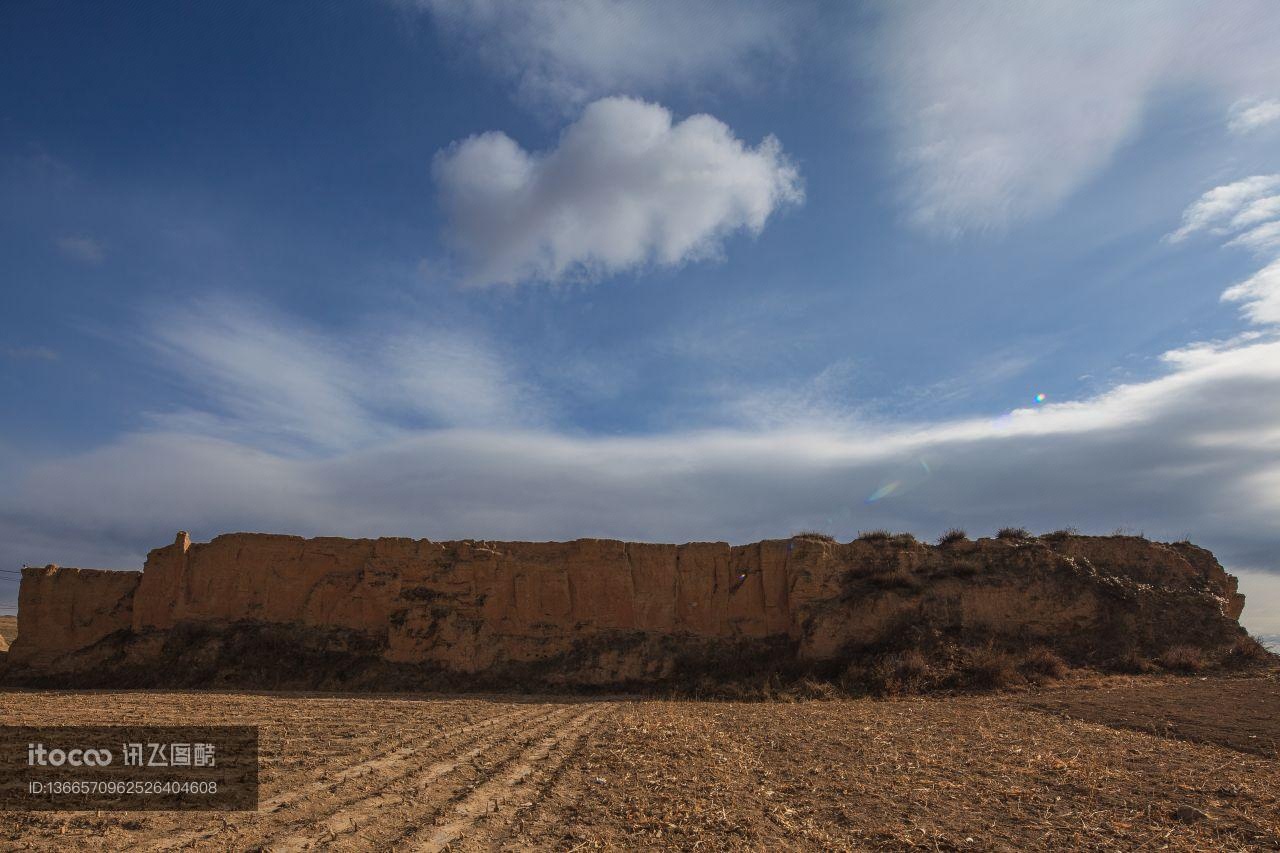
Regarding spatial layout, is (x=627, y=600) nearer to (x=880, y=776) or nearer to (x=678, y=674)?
(x=678, y=674)

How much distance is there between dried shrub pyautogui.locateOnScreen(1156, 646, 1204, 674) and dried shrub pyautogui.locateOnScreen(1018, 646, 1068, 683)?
2337 millimetres

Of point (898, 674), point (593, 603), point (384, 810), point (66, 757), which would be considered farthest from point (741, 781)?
point (593, 603)

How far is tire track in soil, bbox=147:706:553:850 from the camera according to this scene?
5230 millimetres

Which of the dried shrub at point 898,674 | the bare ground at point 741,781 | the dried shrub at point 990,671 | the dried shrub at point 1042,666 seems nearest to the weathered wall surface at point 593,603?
the dried shrub at point 898,674

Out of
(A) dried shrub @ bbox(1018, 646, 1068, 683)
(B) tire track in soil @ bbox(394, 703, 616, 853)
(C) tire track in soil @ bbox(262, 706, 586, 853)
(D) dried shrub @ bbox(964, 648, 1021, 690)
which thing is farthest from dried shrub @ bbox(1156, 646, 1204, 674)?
(C) tire track in soil @ bbox(262, 706, 586, 853)

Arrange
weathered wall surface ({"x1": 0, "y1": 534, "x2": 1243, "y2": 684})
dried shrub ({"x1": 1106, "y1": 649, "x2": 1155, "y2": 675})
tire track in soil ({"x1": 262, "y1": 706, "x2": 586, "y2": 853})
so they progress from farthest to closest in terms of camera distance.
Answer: weathered wall surface ({"x1": 0, "y1": 534, "x2": 1243, "y2": 684}) < dried shrub ({"x1": 1106, "y1": 649, "x2": 1155, "y2": 675}) < tire track in soil ({"x1": 262, "y1": 706, "x2": 586, "y2": 853})

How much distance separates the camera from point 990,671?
15.8m

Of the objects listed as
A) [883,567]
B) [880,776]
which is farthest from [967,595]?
[880,776]

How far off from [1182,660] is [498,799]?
1746 cm

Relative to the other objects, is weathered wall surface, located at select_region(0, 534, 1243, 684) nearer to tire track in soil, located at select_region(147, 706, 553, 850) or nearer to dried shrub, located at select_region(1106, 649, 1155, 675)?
dried shrub, located at select_region(1106, 649, 1155, 675)

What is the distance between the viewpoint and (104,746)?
858 centimetres

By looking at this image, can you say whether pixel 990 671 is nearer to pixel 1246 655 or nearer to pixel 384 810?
pixel 1246 655

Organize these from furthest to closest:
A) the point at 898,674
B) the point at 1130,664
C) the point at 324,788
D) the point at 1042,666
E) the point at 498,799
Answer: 1. the point at 1130,664
2. the point at 898,674
3. the point at 1042,666
4. the point at 324,788
5. the point at 498,799

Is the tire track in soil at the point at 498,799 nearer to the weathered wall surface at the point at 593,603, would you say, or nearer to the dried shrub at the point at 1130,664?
the weathered wall surface at the point at 593,603
